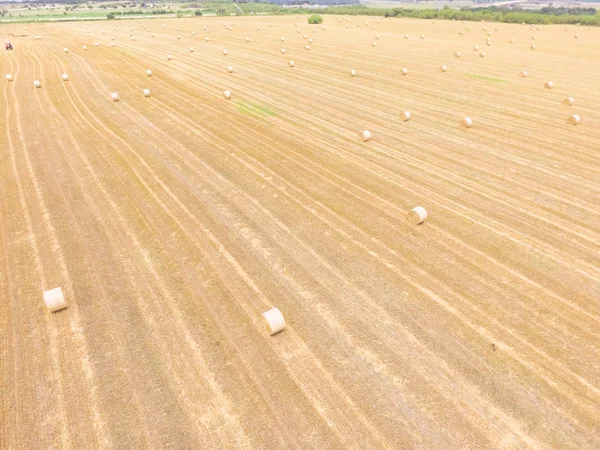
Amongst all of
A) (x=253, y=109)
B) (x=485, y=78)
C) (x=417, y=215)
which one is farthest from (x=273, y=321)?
(x=485, y=78)

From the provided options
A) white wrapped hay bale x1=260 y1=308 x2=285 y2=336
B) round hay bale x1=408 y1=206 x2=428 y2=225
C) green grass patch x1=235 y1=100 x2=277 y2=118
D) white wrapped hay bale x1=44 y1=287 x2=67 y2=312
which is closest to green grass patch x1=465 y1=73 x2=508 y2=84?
green grass patch x1=235 y1=100 x2=277 y2=118

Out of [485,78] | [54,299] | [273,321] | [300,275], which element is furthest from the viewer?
[485,78]

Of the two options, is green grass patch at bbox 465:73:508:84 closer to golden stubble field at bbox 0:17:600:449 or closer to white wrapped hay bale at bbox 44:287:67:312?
golden stubble field at bbox 0:17:600:449

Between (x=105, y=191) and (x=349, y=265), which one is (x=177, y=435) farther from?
(x=105, y=191)

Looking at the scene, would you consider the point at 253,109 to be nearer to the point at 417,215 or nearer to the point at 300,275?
the point at 417,215

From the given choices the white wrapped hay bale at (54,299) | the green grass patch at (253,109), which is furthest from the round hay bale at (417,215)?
the green grass patch at (253,109)

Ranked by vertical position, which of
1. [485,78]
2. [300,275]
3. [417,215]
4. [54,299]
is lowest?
[300,275]

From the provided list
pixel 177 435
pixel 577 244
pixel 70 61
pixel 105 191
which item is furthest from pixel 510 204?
pixel 70 61
